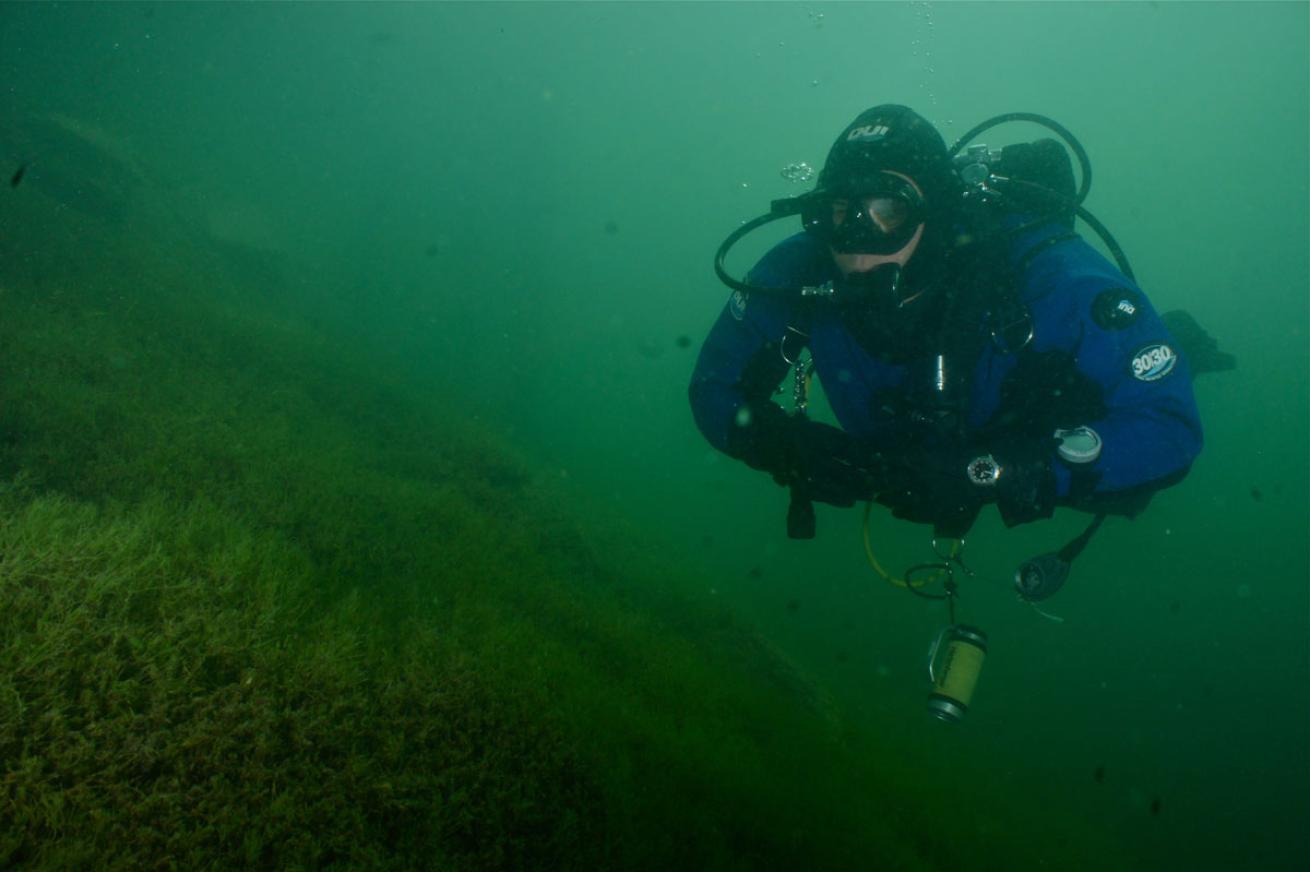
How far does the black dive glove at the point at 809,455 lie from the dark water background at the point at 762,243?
7.59 metres

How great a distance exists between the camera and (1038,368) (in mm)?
3340

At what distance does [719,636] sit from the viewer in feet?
29.0

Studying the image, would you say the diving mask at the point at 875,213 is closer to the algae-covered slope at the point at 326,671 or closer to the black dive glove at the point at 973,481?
the black dive glove at the point at 973,481

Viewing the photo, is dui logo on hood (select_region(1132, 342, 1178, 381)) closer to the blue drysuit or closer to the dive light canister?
the blue drysuit

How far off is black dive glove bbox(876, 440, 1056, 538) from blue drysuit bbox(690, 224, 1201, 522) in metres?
0.11

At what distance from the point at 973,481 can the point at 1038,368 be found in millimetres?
1117

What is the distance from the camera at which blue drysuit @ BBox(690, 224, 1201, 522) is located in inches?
111

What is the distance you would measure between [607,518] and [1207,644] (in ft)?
85.7

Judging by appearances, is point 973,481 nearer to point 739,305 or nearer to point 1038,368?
point 1038,368

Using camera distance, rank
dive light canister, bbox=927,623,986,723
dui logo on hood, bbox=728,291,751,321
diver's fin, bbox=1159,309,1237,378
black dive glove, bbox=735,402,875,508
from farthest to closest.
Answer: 1. diver's fin, bbox=1159,309,1237,378
2. dui logo on hood, bbox=728,291,751,321
3. dive light canister, bbox=927,623,986,723
4. black dive glove, bbox=735,402,875,508

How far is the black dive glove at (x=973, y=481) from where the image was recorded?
2.74 metres

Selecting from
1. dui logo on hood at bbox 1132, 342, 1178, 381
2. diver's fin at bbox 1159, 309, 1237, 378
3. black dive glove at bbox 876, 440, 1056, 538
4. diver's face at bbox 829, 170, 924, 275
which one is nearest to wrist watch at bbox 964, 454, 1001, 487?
black dive glove at bbox 876, 440, 1056, 538

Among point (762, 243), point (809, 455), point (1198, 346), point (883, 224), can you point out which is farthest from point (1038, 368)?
point (762, 243)

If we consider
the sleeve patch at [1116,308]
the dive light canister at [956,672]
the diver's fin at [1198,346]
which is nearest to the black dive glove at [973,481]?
the sleeve patch at [1116,308]
